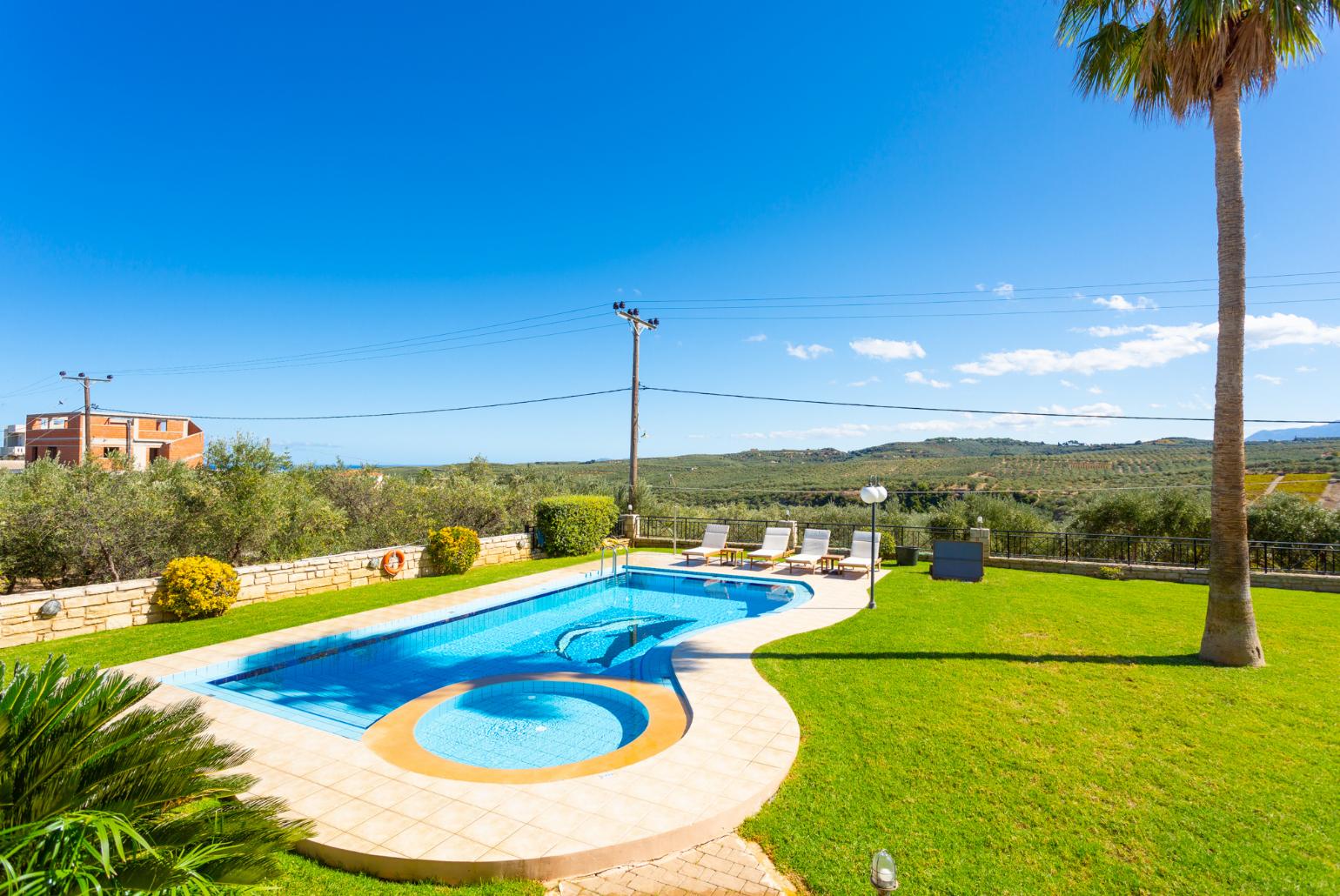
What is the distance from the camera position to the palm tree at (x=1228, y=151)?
6.58 m

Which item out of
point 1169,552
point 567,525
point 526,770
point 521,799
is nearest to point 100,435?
point 567,525

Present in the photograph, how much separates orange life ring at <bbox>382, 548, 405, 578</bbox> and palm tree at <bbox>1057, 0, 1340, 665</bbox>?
12953 mm

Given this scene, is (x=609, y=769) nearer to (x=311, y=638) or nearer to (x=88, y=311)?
(x=311, y=638)

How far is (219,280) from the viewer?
21359 millimetres

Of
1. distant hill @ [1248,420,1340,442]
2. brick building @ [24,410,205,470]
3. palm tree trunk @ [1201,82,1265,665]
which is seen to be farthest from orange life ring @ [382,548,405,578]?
brick building @ [24,410,205,470]

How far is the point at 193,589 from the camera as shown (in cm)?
909

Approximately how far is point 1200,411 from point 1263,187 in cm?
828

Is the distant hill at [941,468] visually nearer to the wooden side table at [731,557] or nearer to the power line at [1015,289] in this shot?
the power line at [1015,289]

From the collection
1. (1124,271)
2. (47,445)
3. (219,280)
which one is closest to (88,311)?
(219,280)

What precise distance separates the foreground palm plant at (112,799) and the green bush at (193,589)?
8811 millimetres

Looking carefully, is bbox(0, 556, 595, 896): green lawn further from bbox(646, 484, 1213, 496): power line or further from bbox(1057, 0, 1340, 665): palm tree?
bbox(646, 484, 1213, 496): power line

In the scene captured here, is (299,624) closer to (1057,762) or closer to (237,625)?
(237,625)

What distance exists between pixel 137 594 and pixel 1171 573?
18.3 metres

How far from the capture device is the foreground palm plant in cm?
143
